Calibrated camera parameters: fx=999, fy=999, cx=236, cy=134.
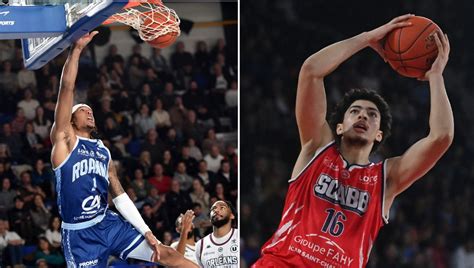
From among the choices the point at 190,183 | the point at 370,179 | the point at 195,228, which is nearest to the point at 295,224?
the point at 370,179

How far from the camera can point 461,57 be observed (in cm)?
823

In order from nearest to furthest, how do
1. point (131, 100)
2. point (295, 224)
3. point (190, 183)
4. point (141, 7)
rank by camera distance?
point (295, 224) → point (141, 7) → point (190, 183) → point (131, 100)

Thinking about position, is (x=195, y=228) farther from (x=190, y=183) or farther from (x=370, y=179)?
(x=370, y=179)

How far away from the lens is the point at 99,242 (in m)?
6.98

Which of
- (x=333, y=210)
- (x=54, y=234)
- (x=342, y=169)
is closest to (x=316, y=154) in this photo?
(x=342, y=169)

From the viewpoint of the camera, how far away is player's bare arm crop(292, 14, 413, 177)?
5957 millimetres

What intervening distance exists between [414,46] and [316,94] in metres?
0.73

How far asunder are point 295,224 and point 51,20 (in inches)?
81.6

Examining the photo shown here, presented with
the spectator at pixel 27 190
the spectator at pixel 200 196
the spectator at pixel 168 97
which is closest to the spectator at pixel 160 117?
the spectator at pixel 168 97

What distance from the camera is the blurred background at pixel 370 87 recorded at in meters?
7.75

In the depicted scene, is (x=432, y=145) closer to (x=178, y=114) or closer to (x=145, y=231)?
(x=145, y=231)

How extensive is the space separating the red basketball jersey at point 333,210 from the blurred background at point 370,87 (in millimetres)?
1342

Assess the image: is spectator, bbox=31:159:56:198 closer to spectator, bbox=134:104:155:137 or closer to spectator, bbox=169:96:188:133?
spectator, bbox=134:104:155:137

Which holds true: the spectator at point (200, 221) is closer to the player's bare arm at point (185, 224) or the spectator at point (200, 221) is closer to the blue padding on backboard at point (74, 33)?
the player's bare arm at point (185, 224)
